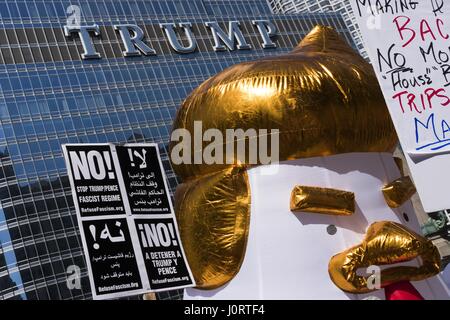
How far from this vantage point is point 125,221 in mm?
10844

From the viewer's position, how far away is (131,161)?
1128 centimetres

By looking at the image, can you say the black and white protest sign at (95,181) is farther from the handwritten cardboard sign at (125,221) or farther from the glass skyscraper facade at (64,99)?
the glass skyscraper facade at (64,99)

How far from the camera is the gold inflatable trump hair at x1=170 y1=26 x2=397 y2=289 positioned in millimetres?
11641

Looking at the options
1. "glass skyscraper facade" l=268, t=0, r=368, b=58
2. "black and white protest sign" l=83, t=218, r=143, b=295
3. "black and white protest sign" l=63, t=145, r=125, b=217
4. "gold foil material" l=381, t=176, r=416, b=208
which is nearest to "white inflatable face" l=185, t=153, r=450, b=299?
"gold foil material" l=381, t=176, r=416, b=208

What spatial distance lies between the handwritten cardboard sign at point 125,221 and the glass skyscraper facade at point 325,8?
62478mm

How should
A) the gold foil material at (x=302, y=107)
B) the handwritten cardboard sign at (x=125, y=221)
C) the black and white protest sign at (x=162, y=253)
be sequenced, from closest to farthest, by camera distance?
the handwritten cardboard sign at (x=125, y=221), the black and white protest sign at (x=162, y=253), the gold foil material at (x=302, y=107)

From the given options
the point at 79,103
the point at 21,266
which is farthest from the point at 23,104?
the point at 21,266

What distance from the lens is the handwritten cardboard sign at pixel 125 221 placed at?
10.5 m

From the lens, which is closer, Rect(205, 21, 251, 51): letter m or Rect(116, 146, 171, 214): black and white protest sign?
Rect(116, 146, 171, 214): black and white protest sign

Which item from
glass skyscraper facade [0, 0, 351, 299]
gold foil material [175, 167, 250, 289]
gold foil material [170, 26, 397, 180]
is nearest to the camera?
gold foil material [170, 26, 397, 180]

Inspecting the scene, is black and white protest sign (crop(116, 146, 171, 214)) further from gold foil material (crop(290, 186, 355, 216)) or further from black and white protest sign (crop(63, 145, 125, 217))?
gold foil material (crop(290, 186, 355, 216))

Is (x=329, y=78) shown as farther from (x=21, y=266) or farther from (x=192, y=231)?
(x=21, y=266)

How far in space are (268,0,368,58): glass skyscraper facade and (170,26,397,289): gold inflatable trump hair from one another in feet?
201

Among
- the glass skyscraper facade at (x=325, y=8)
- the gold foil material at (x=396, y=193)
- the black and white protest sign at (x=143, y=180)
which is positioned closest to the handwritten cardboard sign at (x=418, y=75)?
the gold foil material at (x=396, y=193)
